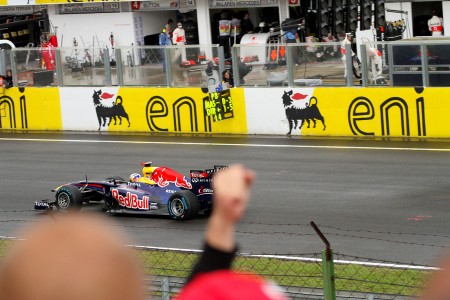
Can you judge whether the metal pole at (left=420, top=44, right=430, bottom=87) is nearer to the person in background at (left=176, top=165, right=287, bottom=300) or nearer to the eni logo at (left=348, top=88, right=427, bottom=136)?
the eni logo at (left=348, top=88, right=427, bottom=136)

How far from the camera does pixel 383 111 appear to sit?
23.1m

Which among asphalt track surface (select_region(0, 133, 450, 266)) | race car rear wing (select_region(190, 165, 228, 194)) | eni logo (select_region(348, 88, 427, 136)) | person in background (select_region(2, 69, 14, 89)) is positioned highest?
person in background (select_region(2, 69, 14, 89))

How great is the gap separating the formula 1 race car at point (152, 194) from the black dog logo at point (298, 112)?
7.29 m

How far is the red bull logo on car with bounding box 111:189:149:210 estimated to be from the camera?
1722 centimetres

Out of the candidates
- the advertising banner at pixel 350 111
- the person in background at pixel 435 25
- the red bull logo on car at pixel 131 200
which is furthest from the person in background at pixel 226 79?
the person in background at pixel 435 25

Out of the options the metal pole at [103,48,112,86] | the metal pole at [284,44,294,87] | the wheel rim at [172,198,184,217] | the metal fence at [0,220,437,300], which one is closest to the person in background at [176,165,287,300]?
the metal fence at [0,220,437,300]

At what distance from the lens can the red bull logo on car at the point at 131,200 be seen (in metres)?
17.2

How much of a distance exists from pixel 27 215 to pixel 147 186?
234 cm

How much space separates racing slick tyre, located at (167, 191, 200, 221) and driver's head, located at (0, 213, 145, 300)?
1459cm

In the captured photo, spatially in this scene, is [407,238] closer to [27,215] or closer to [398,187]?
[398,187]

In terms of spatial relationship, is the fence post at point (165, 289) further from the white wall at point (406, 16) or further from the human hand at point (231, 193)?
the white wall at point (406, 16)

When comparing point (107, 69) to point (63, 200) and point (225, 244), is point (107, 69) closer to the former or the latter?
point (63, 200)

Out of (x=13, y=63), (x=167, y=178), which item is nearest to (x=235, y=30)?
(x=13, y=63)

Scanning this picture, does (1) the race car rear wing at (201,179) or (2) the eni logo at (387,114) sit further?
(2) the eni logo at (387,114)
